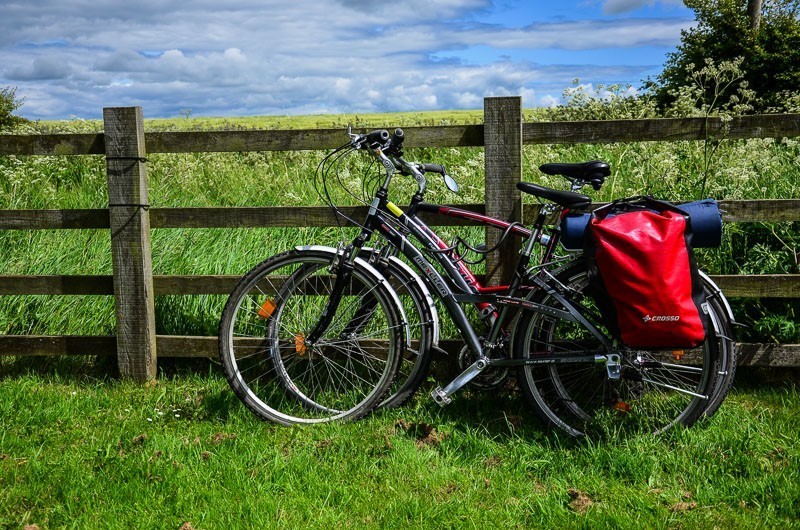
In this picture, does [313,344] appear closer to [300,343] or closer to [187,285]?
[300,343]

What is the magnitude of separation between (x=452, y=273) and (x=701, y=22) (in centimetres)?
1607

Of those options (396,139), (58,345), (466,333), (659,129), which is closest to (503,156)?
(396,139)

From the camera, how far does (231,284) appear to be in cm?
502

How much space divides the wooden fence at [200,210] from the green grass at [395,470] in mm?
627

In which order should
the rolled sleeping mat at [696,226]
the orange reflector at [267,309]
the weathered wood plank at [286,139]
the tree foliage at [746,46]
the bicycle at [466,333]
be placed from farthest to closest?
the tree foliage at [746,46], the weathered wood plank at [286,139], the orange reflector at [267,309], the bicycle at [466,333], the rolled sleeping mat at [696,226]

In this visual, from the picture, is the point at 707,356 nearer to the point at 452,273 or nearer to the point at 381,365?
the point at 452,273

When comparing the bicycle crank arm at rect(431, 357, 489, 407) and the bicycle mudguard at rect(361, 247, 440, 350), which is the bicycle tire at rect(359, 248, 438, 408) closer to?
the bicycle mudguard at rect(361, 247, 440, 350)

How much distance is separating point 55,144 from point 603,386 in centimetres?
369

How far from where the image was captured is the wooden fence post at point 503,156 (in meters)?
4.53

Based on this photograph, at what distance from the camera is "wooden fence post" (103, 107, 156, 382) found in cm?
496

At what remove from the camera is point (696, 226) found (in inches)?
147

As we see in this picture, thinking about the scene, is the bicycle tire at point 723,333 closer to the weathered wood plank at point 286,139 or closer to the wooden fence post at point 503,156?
the wooden fence post at point 503,156

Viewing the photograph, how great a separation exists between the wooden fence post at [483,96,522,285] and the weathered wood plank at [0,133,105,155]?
7.98 ft

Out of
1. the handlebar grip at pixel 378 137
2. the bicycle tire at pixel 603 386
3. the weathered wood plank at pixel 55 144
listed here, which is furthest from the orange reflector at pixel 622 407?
the weathered wood plank at pixel 55 144
